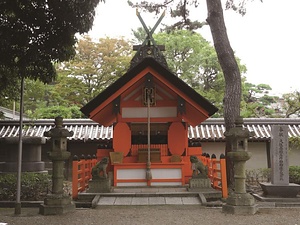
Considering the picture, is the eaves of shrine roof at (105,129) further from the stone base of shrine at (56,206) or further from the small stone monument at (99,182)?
the stone base of shrine at (56,206)

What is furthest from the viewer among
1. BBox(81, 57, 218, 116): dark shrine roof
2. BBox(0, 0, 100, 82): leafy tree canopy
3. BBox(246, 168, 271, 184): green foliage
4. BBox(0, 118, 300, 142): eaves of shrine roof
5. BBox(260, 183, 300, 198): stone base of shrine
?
BBox(0, 118, 300, 142): eaves of shrine roof

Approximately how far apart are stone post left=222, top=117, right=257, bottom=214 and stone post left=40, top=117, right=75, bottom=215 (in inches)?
162

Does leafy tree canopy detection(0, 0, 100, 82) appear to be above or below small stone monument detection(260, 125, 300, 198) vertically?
above

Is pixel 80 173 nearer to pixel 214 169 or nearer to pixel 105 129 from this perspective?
pixel 214 169

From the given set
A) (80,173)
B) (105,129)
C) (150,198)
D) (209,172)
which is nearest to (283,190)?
(209,172)

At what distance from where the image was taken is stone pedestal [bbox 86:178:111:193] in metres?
10.5

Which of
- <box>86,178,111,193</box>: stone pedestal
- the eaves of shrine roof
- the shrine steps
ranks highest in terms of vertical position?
the eaves of shrine roof

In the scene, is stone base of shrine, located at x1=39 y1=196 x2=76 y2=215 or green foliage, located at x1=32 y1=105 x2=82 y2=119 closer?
stone base of shrine, located at x1=39 y1=196 x2=76 y2=215

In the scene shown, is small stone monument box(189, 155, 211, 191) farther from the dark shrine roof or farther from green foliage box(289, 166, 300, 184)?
green foliage box(289, 166, 300, 184)

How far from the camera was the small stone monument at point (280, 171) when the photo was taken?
10.7 meters

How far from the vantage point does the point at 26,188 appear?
10.9 metres

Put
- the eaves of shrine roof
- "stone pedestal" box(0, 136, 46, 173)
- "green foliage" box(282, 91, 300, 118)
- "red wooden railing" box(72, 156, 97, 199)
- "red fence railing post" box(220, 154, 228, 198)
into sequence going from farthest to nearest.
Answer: "green foliage" box(282, 91, 300, 118) < the eaves of shrine roof < "stone pedestal" box(0, 136, 46, 173) < "red wooden railing" box(72, 156, 97, 199) < "red fence railing post" box(220, 154, 228, 198)

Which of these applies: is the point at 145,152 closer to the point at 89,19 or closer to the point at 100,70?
the point at 89,19

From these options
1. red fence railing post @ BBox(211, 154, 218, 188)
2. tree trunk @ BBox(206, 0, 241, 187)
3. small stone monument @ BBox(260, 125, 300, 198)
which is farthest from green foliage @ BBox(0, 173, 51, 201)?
small stone monument @ BBox(260, 125, 300, 198)
